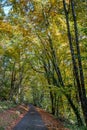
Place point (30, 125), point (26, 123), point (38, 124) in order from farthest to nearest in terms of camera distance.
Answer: point (26, 123) < point (38, 124) < point (30, 125)

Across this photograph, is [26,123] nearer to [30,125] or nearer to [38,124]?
[38,124]

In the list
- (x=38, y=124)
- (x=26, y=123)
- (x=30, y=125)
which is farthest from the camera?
(x=26, y=123)

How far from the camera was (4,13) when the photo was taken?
1641 cm

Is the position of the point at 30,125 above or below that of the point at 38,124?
above

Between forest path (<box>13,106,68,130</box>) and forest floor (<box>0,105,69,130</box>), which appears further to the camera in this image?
forest path (<box>13,106,68,130</box>)

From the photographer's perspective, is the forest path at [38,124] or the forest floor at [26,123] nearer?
the forest floor at [26,123]

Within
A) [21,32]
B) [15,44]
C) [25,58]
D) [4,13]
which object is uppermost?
[4,13]

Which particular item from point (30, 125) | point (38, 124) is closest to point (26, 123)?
point (38, 124)

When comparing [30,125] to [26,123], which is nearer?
[30,125]

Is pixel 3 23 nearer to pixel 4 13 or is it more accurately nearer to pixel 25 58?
pixel 4 13

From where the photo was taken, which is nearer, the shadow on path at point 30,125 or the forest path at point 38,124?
the shadow on path at point 30,125

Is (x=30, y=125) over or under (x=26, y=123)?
over

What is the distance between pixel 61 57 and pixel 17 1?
350 inches

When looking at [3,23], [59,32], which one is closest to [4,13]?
[3,23]
